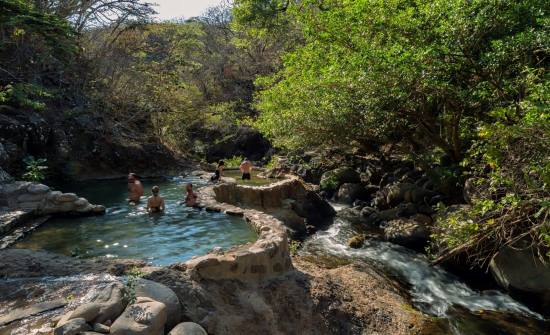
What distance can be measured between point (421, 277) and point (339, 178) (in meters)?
7.68

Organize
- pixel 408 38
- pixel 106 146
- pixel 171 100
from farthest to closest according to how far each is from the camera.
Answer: pixel 171 100, pixel 106 146, pixel 408 38

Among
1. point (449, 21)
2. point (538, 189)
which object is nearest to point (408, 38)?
point (449, 21)

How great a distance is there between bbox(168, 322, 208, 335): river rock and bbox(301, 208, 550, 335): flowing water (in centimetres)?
440

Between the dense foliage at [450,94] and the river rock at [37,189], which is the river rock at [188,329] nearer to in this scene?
the dense foliage at [450,94]

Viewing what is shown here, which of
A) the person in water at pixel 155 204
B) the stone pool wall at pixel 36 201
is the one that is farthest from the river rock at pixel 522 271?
the stone pool wall at pixel 36 201

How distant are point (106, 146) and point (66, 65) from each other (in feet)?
13.4

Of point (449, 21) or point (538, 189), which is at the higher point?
point (449, 21)

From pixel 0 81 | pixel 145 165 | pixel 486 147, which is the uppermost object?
pixel 0 81

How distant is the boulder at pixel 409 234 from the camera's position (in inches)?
429

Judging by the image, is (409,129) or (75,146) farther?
(75,146)

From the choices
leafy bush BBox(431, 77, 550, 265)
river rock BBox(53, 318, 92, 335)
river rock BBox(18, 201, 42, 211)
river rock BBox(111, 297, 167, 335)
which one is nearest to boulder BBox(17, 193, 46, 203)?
river rock BBox(18, 201, 42, 211)

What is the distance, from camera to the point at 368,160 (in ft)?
58.8

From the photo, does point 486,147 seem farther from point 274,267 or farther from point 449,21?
point 274,267

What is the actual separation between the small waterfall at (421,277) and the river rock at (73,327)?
233 inches
